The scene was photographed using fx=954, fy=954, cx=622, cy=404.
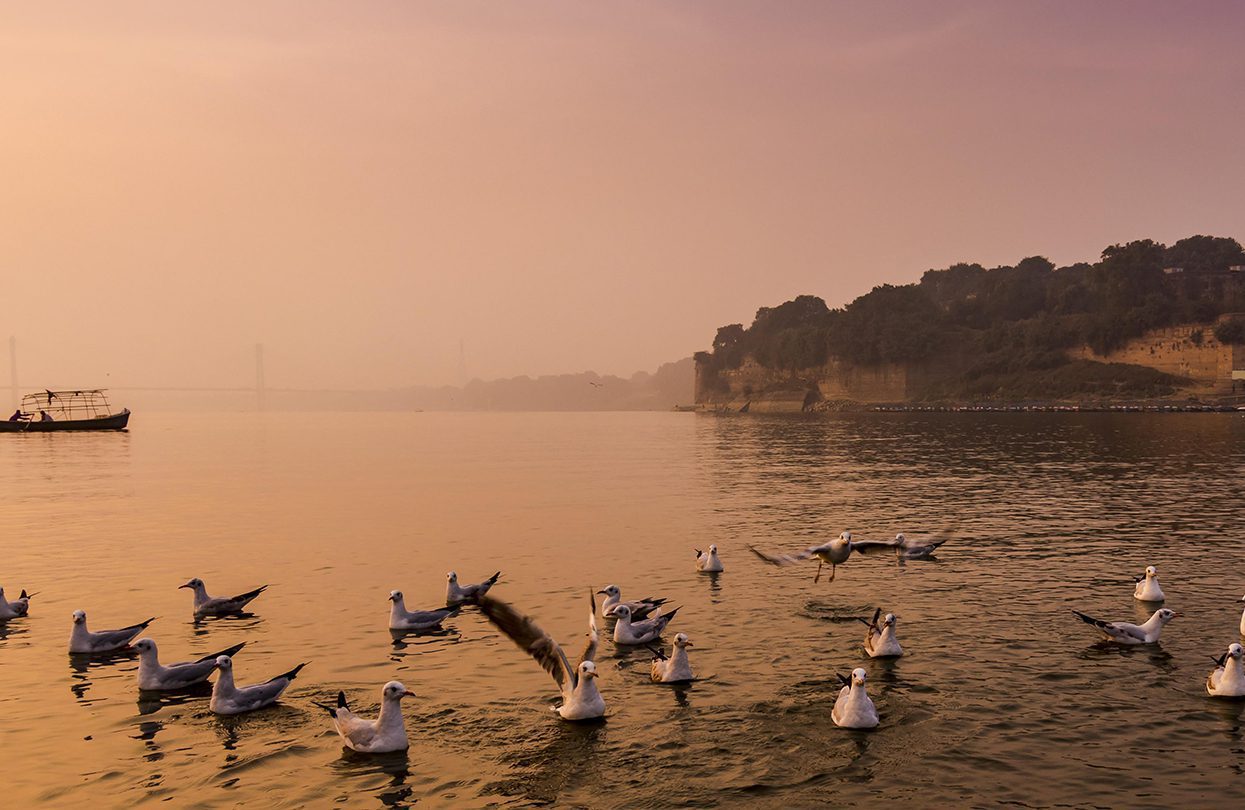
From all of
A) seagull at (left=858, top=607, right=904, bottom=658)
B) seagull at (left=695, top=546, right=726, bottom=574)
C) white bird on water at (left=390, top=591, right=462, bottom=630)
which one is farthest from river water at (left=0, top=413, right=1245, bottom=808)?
seagull at (left=695, top=546, right=726, bottom=574)

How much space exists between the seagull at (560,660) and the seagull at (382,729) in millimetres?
1766

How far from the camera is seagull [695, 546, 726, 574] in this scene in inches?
1043

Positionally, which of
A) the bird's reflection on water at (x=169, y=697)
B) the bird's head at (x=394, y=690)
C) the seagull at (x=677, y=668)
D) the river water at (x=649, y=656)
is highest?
the bird's head at (x=394, y=690)

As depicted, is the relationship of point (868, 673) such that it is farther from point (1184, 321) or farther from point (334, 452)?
point (1184, 321)

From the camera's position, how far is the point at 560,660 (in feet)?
46.6

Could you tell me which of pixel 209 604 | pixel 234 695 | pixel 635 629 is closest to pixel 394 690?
pixel 234 695

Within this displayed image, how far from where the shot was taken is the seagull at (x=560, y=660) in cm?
1344

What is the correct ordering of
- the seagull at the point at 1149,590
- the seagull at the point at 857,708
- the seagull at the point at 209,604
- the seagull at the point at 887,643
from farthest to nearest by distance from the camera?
the seagull at the point at 209,604
the seagull at the point at 1149,590
the seagull at the point at 887,643
the seagull at the point at 857,708

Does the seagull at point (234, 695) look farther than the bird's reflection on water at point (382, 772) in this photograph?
Yes

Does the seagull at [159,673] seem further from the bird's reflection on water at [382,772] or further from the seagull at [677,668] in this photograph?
the seagull at [677,668]

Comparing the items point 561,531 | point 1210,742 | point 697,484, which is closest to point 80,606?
point 561,531

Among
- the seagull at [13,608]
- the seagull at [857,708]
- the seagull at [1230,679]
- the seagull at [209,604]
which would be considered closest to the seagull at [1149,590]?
the seagull at [1230,679]

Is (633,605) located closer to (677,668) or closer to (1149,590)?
(677,668)

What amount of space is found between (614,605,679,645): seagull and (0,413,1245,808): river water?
331 mm
